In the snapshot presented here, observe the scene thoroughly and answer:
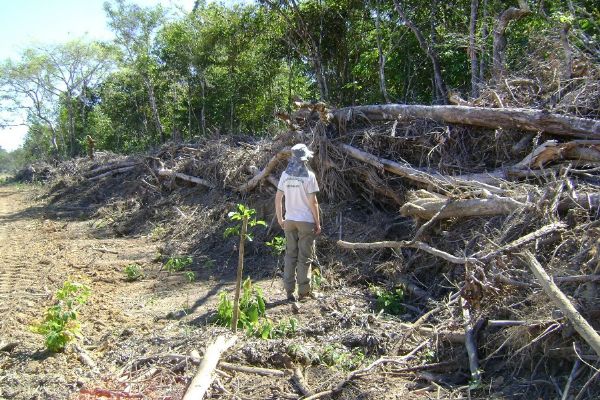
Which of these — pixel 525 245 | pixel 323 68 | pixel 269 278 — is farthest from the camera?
pixel 323 68

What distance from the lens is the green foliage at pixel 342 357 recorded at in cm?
415

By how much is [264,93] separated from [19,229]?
10.5 m

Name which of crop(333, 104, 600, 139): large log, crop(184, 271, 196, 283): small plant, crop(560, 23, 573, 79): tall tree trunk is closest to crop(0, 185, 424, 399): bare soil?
crop(184, 271, 196, 283): small plant

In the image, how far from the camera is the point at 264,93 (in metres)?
20.1

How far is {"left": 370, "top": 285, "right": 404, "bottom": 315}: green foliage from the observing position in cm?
533

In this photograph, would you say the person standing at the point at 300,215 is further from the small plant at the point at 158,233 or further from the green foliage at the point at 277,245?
the small plant at the point at 158,233

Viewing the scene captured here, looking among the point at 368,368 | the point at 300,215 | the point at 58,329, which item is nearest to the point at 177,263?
the point at 300,215

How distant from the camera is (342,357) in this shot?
4234 millimetres

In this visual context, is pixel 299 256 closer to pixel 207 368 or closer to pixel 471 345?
pixel 207 368

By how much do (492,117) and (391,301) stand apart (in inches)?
104

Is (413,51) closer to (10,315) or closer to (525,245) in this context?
(525,245)

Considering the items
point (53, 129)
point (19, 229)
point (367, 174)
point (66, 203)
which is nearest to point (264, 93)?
point (66, 203)

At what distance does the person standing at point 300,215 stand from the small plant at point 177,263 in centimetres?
235

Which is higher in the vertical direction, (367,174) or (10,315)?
(367,174)
